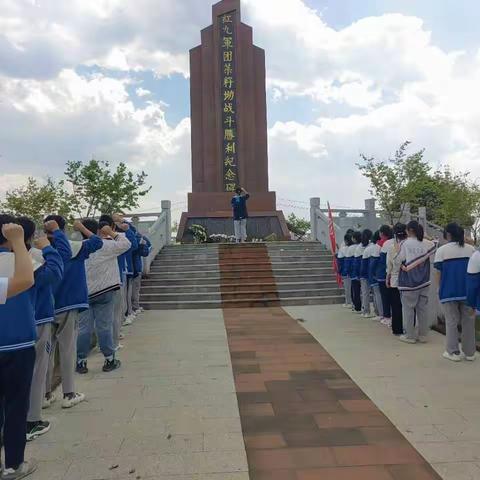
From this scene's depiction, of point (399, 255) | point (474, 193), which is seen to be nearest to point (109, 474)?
point (399, 255)

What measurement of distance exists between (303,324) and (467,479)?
15.7 ft

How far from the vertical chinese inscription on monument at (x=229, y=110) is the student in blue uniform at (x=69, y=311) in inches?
597

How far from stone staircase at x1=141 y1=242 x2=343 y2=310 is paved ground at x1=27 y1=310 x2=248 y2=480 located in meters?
4.36

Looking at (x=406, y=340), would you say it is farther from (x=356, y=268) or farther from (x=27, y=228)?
(x=27, y=228)

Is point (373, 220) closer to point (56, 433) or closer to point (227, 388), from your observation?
point (227, 388)

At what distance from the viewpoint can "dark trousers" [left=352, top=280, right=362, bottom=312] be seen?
27.9 ft

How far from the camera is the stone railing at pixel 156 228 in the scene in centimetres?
1182

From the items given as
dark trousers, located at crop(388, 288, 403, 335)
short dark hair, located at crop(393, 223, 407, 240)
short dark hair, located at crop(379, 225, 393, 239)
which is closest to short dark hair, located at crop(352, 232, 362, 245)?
short dark hair, located at crop(379, 225, 393, 239)

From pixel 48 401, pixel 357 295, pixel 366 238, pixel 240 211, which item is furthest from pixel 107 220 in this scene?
pixel 240 211

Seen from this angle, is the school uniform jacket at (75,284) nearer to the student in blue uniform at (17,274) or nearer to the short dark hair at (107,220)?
the short dark hair at (107,220)

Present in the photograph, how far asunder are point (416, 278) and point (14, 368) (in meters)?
4.56

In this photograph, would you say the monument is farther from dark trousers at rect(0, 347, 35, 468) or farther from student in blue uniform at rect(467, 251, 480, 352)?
dark trousers at rect(0, 347, 35, 468)

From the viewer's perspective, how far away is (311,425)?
3.27 m

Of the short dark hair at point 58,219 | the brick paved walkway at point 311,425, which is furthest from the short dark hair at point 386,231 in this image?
the short dark hair at point 58,219
